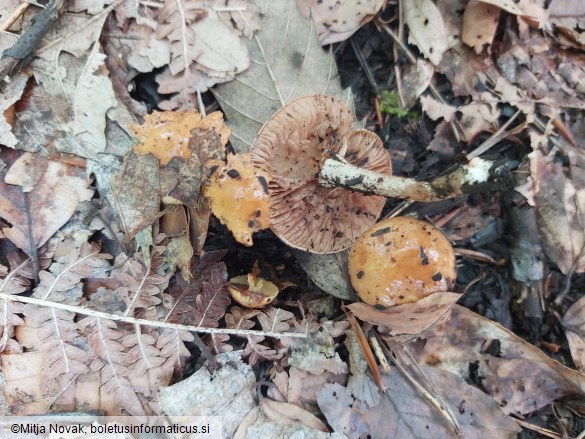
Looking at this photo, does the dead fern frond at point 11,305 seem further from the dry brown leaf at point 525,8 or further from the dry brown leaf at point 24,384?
the dry brown leaf at point 525,8

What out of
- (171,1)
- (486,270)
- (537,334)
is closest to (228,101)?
(171,1)

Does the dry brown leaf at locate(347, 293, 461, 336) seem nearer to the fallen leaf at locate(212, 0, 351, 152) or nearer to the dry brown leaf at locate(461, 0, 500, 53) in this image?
the fallen leaf at locate(212, 0, 351, 152)

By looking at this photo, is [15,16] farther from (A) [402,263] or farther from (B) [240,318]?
(A) [402,263]

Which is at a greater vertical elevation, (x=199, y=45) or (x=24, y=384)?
(x=199, y=45)

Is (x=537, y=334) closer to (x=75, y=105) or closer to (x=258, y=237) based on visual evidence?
(x=258, y=237)

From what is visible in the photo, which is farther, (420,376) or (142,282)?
(420,376)

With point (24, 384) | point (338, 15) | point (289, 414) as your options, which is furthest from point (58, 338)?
point (338, 15)

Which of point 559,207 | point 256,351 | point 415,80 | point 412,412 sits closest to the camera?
point 256,351

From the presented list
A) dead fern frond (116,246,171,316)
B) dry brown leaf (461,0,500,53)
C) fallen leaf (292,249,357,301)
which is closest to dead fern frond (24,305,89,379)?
dead fern frond (116,246,171,316)
